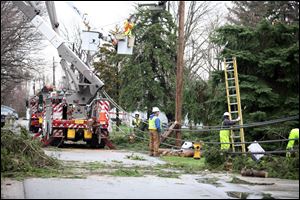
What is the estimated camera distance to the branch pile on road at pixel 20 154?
1126 cm

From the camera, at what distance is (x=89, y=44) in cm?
2086

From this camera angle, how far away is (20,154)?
1205cm

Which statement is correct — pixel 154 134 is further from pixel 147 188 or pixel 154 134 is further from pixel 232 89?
pixel 147 188

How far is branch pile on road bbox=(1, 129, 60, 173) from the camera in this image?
36.9 ft

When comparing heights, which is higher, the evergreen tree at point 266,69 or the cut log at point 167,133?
the evergreen tree at point 266,69

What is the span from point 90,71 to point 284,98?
26.0 feet

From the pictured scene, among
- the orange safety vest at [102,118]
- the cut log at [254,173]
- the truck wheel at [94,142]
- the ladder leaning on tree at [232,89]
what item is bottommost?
the cut log at [254,173]

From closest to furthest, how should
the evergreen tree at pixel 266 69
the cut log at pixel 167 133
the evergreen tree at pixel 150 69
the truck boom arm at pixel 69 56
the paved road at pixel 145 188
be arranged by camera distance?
the paved road at pixel 145 188
the evergreen tree at pixel 266 69
the truck boom arm at pixel 69 56
the cut log at pixel 167 133
the evergreen tree at pixel 150 69

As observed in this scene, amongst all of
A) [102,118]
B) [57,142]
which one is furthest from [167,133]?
[57,142]

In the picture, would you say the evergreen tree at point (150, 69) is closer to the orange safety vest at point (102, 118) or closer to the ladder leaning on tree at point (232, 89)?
the orange safety vest at point (102, 118)

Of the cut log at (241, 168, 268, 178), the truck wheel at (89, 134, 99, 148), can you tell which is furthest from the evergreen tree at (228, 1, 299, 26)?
the cut log at (241, 168, 268, 178)

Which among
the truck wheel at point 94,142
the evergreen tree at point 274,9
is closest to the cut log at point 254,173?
the truck wheel at point 94,142

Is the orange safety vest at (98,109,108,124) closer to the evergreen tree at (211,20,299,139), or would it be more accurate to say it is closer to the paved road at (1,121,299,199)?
the evergreen tree at (211,20,299,139)

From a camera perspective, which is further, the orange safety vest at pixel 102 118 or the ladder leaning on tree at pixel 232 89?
the orange safety vest at pixel 102 118
